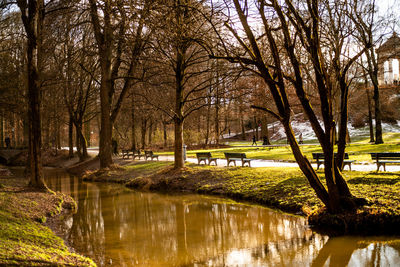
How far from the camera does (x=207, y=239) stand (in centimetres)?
895

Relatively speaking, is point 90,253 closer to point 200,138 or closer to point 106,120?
point 106,120

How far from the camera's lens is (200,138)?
143 ft

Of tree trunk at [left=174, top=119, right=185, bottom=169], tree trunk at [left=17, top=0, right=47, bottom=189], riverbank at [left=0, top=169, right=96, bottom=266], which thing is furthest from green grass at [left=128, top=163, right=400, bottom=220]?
tree trunk at [left=17, top=0, right=47, bottom=189]

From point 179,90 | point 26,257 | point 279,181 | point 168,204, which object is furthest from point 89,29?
point 26,257

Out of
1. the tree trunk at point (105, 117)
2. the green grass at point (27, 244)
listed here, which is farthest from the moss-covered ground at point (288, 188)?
the green grass at point (27, 244)

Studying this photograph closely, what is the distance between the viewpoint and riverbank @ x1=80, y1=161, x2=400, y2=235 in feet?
29.3

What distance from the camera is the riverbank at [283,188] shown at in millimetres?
8938

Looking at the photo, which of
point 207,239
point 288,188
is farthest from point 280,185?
point 207,239

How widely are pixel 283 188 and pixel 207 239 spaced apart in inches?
190

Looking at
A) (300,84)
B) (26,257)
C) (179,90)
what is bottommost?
(26,257)

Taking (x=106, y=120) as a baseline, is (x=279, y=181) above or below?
below

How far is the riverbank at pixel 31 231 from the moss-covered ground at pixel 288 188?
5.61 meters

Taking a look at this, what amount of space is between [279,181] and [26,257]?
32.1 feet

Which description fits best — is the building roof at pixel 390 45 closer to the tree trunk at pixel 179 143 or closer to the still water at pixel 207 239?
the tree trunk at pixel 179 143
